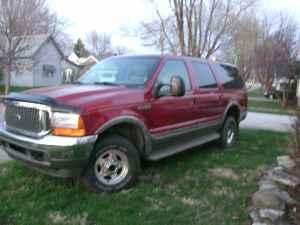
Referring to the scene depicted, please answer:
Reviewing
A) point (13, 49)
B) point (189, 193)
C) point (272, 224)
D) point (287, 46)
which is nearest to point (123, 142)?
point (189, 193)

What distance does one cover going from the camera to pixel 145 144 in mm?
4094

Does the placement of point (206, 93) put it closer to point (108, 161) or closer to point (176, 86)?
point (176, 86)

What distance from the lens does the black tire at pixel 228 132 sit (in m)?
6.27

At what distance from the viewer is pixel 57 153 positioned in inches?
125

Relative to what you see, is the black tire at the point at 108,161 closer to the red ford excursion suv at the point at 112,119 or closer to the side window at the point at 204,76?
the red ford excursion suv at the point at 112,119

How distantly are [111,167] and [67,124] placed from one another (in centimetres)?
97

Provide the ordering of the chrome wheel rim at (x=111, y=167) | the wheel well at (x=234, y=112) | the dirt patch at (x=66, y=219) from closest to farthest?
the dirt patch at (x=66, y=219), the chrome wheel rim at (x=111, y=167), the wheel well at (x=234, y=112)

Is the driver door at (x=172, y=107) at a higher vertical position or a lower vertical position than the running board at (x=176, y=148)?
higher

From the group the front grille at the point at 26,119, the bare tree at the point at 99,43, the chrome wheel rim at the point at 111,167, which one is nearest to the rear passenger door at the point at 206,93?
the chrome wheel rim at the point at 111,167

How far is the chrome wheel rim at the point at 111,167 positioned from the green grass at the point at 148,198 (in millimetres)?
213

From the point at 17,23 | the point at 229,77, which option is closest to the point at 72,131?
the point at 229,77

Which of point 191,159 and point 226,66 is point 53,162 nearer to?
point 191,159

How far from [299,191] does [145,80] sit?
2.63 m

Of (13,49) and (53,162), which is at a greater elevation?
(13,49)
